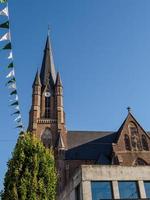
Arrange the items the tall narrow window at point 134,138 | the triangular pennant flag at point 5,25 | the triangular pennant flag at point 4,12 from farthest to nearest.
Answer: the tall narrow window at point 134,138 → the triangular pennant flag at point 5,25 → the triangular pennant flag at point 4,12

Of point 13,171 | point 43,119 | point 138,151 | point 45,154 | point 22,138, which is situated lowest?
point 13,171

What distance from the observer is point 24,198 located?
16.3 meters

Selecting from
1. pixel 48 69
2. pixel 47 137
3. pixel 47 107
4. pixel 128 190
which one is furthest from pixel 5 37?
pixel 48 69

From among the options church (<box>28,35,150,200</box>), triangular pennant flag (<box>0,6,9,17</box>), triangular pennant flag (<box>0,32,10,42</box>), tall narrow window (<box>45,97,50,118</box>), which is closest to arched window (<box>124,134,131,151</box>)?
church (<box>28,35,150,200</box>)

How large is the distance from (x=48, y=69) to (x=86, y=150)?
1788 cm

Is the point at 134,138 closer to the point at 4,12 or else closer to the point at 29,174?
the point at 29,174

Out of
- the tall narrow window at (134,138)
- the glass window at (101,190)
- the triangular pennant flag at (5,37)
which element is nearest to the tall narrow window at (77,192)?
the glass window at (101,190)

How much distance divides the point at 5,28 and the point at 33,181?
9194 mm

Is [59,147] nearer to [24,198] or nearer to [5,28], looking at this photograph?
[24,198]

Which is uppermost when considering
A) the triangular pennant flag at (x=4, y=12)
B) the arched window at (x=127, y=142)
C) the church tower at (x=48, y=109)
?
the church tower at (x=48, y=109)

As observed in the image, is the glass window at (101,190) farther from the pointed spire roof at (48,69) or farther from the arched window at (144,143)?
the pointed spire roof at (48,69)

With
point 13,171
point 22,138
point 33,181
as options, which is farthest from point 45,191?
point 22,138

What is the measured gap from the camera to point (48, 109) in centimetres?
5088

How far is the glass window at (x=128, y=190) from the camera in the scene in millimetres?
21859
